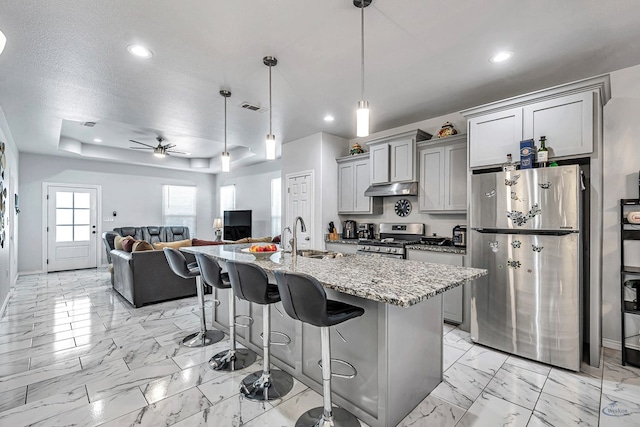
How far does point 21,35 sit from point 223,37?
5.08ft

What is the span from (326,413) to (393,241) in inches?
108

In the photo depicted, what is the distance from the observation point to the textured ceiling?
212cm

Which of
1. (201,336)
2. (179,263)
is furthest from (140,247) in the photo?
(201,336)

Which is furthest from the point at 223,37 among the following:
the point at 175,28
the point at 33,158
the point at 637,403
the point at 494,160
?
the point at 33,158

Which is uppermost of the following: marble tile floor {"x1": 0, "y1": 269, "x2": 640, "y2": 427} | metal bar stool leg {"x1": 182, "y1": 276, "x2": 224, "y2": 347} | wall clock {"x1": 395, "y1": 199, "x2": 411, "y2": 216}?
wall clock {"x1": 395, "y1": 199, "x2": 411, "y2": 216}

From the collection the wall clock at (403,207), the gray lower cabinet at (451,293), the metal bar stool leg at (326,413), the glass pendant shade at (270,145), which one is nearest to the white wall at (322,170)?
the wall clock at (403,207)

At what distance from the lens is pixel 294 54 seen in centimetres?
269

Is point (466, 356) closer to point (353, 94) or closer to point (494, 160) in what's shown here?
point (494, 160)

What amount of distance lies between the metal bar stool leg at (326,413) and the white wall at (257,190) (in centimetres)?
585

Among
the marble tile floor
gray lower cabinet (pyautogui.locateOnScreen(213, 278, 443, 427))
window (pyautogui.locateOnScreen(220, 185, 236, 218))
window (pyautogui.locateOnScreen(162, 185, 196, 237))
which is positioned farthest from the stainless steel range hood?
window (pyautogui.locateOnScreen(162, 185, 196, 237))

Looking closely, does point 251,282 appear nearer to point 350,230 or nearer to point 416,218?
point 416,218

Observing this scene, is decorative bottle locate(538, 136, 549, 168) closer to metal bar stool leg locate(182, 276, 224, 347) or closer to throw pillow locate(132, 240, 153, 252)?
metal bar stool leg locate(182, 276, 224, 347)

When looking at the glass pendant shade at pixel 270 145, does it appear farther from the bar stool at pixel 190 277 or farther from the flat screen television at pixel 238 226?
the flat screen television at pixel 238 226

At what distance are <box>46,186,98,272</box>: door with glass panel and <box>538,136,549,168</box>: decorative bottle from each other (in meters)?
8.96
